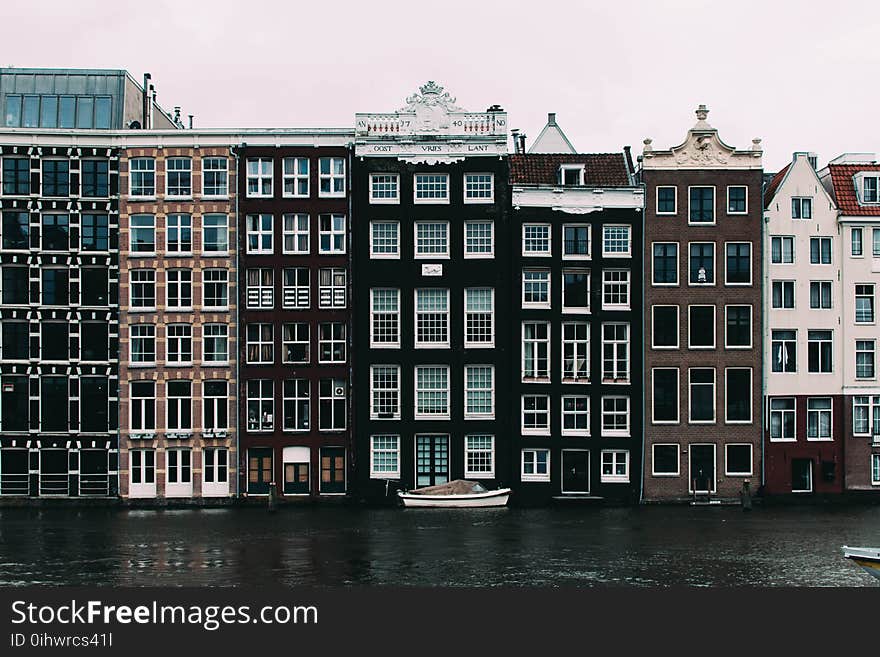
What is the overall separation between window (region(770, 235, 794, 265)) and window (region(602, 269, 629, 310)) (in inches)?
334

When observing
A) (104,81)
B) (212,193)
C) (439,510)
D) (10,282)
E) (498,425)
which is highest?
(104,81)

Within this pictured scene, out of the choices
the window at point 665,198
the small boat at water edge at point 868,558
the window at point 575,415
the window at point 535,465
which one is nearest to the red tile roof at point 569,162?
A: the window at point 665,198

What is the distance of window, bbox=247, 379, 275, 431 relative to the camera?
7294 cm

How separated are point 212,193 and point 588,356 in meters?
23.0

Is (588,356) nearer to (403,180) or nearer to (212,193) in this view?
(403,180)

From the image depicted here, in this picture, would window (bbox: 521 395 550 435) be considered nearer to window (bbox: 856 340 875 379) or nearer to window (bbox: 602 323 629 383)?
window (bbox: 602 323 629 383)

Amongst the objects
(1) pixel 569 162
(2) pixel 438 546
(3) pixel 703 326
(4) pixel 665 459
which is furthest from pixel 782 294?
(2) pixel 438 546

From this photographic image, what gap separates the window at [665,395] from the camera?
72.9 m

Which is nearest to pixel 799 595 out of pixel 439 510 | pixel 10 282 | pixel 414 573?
pixel 414 573

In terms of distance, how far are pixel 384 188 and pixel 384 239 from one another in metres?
2.87

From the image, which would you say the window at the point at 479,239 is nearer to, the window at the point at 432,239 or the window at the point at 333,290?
the window at the point at 432,239

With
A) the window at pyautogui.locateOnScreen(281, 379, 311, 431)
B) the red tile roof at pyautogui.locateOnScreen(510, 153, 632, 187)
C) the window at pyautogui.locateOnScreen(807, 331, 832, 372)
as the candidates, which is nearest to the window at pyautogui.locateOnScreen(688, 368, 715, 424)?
the window at pyautogui.locateOnScreen(807, 331, 832, 372)

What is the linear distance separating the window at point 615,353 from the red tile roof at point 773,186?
10959 mm

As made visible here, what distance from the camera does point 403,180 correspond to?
7262 cm
